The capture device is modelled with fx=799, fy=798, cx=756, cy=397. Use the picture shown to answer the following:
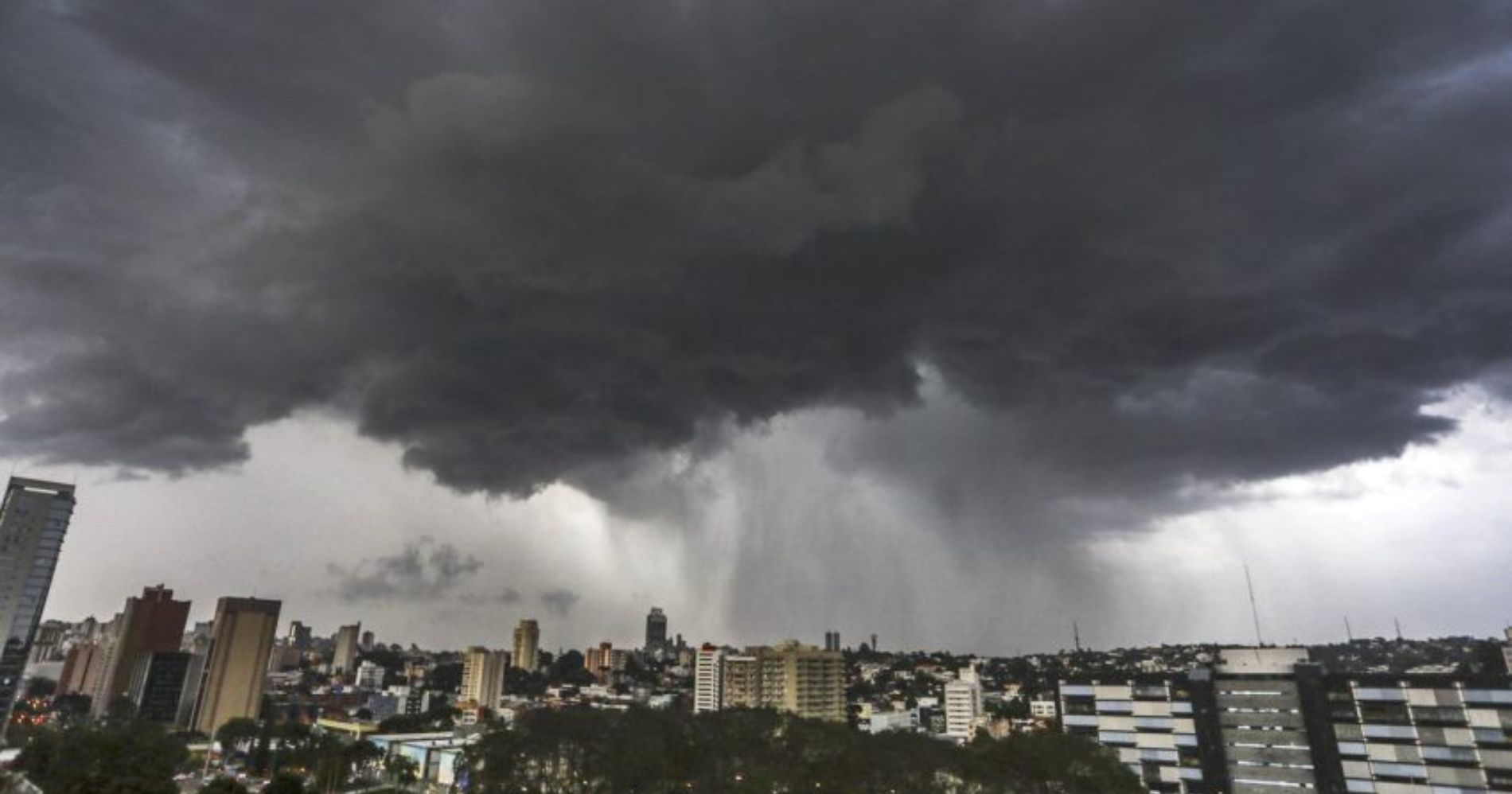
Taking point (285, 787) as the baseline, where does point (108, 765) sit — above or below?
above

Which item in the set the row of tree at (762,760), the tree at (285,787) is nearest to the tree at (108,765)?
the tree at (285,787)

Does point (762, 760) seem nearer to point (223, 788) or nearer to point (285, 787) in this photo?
point (285, 787)

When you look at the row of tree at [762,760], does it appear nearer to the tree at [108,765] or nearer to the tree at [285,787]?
the tree at [285,787]

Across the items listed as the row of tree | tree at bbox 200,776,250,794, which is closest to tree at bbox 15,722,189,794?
tree at bbox 200,776,250,794

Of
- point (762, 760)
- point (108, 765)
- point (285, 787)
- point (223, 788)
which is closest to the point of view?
point (223, 788)

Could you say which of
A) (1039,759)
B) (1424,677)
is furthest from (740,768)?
(1424,677)

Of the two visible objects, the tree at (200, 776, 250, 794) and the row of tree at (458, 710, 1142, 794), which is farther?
the row of tree at (458, 710, 1142, 794)

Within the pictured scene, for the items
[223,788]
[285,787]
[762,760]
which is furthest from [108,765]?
[762,760]

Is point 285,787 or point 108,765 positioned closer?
point 108,765

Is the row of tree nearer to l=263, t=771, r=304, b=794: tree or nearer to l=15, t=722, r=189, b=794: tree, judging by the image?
l=263, t=771, r=304, b=794: tree
